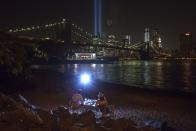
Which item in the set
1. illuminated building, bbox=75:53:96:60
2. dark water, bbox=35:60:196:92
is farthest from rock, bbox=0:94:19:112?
illuminated building, bbox=75:53:96:60

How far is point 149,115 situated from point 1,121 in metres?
6.37

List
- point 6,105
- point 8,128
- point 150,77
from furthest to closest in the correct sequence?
point 150,77 < point 6,105 < point 8,128

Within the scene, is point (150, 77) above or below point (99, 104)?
below

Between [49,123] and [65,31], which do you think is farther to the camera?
[65,31]

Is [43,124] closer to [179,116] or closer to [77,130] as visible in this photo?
[77,130]

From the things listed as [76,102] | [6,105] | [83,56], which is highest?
[83,56]

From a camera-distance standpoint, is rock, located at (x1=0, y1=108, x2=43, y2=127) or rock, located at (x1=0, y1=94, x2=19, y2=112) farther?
rock, located at (x1=0, y1=94, x2=19, y2=112)

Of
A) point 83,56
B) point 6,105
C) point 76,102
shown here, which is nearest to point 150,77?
point 76,102

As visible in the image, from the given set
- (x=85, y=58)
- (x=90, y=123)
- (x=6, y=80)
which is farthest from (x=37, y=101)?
(x=85, y=58)

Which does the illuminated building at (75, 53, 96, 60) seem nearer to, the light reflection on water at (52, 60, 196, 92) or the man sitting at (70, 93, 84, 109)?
the light reflection on water at (52, 60, 196, 92)

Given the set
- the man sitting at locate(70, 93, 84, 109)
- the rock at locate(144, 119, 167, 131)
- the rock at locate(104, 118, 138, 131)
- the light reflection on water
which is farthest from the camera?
the light reflection on water

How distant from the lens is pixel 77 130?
7195mm

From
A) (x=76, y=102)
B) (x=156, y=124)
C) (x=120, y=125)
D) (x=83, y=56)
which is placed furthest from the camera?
(x=83, y=56)

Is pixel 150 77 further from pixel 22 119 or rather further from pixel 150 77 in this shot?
pixel 22 119
